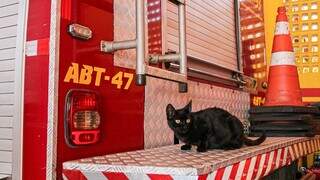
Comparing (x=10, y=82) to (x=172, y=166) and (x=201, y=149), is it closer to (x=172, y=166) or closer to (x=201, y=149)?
(x=172, y=166)

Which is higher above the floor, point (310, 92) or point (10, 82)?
point (310, 92)

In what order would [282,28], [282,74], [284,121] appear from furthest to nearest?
[282,28] → [282,74] → [284,121]

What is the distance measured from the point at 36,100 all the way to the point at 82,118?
Answer: 20 cm

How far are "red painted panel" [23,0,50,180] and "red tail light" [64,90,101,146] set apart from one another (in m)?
0.09

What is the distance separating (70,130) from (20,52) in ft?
1.22

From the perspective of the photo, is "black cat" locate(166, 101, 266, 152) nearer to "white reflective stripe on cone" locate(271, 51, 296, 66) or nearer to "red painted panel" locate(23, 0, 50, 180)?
"red painted panel" locate(23, 0, 50, 180)

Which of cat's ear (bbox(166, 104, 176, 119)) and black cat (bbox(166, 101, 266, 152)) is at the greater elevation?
cat's ear (bbox(166, 104, 176, 119))

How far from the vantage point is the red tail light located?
1733 millimetres

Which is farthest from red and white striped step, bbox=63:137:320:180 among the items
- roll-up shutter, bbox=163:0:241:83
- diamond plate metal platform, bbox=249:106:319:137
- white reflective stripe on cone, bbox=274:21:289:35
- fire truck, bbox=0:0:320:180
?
white reflective stripe on cone, bbox=274:21:289:35

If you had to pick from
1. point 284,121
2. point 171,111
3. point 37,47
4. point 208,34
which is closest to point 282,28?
point 284,121

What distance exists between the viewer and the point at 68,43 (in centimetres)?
177

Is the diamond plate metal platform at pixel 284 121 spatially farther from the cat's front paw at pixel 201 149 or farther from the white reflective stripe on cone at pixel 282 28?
the cat's front paw at pixel 201 149

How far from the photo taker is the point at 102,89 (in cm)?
193

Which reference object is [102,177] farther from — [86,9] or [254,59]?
[254,59]
